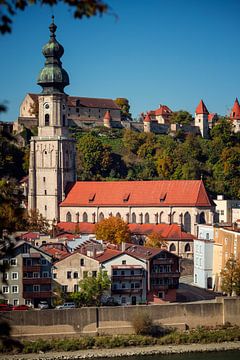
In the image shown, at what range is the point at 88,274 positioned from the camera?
35781 mm

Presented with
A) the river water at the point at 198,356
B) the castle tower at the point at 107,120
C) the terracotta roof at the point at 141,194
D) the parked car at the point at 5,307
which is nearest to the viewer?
the river water at the point at 198,356

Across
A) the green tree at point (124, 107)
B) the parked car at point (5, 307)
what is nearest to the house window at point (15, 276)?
the parked car at point (5, 307)

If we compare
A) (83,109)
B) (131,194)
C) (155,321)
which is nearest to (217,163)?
(83,109)

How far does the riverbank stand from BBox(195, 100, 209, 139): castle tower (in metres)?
55.6

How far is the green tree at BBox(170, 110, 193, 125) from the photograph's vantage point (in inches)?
3536

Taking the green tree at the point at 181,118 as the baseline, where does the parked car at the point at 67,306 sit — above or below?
below

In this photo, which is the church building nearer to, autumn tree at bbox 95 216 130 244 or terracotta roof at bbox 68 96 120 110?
autumn tree at bbox 95 216 130 244

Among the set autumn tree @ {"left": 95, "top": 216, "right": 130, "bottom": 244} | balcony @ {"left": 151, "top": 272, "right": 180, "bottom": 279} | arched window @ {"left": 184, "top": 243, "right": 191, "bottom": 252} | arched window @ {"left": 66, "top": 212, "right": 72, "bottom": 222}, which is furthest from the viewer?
arched window @ {"left": 66, "top": 212, "right": 72, "bottom": 222}

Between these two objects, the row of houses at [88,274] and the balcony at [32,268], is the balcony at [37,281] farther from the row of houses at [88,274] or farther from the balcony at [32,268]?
the balcony at [32,268]

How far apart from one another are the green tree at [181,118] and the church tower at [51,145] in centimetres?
3367

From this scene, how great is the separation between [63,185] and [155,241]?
36.7ft

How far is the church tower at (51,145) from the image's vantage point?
186ft

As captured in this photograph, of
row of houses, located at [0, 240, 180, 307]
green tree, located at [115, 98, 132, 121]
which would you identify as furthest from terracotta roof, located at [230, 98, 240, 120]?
row of houses, located at [0, 240, 180, 307]

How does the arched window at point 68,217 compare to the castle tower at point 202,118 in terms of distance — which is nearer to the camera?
the arched window at point 68,217
